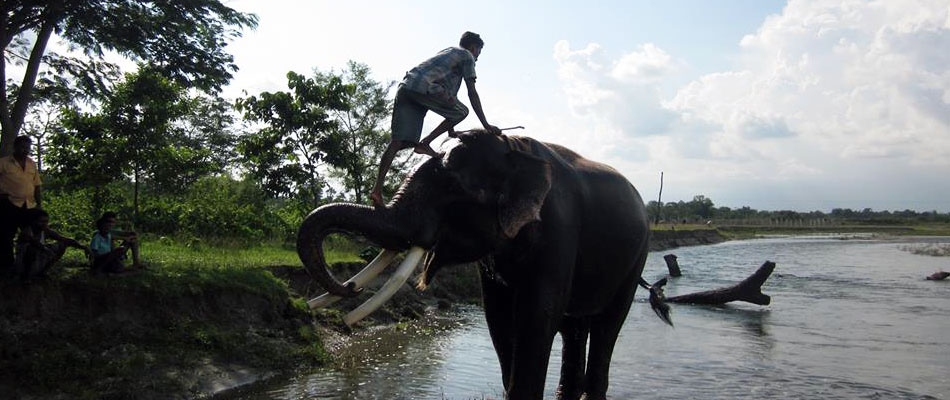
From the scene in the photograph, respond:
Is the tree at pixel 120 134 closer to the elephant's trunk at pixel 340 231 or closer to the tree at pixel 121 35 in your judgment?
the tree at pixel 121 35

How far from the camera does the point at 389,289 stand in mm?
4789

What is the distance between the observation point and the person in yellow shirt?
8.68 meters

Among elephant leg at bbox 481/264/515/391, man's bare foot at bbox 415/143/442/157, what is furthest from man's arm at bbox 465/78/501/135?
elephant leg at bbox 481/264/515/391

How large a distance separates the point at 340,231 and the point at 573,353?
326cm

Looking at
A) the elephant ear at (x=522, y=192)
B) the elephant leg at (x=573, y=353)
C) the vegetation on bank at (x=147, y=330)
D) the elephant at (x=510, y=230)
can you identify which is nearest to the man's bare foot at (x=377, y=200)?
the elephant at (x=510, y=230)

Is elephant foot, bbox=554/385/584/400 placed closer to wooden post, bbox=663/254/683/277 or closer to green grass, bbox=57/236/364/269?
green grass, bbox=57/236/364/269

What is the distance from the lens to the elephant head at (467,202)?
488cm

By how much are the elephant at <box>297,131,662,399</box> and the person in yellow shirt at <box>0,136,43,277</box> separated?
5782 millimetres

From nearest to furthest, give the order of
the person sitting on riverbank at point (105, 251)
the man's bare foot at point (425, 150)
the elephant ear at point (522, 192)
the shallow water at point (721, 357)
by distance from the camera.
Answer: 1. the elephant ear at point (522, 192)
2. the man's bare foot at point (425, 150)
3. the person sitting on riverbank at point (105, 251)
4. the shallow water at point (721, 357)

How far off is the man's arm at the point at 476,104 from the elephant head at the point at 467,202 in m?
0.05

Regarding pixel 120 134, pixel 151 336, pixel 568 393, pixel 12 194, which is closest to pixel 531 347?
pixel 568 393

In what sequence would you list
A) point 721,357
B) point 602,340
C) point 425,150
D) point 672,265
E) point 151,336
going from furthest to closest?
point 672,265
point 721,357
point 151,336
point 602,340
point 425,150

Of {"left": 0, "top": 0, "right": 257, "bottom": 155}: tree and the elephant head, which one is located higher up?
{"left": 0, "top": 0, "right": 257, "bottom": 155}: tree

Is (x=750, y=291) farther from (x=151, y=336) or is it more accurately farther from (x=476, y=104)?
(x=476, y=104)
